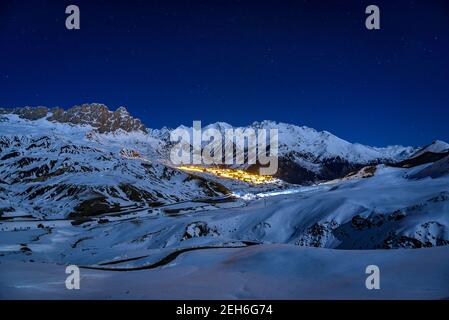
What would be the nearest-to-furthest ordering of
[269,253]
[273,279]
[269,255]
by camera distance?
[273,279] < [269,255] < [269,253]

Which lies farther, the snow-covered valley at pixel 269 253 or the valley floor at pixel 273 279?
the snow-covered valley at pixel 269 253

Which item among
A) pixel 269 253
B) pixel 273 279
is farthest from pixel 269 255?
pixel 273 279

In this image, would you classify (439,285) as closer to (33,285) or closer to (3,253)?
(33,285)

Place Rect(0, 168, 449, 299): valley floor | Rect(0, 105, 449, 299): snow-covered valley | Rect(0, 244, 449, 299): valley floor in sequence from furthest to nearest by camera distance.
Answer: Rect(0, 105, 449, 299): snow-covered valley
Rect(0, 168, 449, 299): valley floor
Rect(0, 244, 449, 299): valley floor

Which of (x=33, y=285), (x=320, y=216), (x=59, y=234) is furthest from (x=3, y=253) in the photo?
(x=33, y=285)

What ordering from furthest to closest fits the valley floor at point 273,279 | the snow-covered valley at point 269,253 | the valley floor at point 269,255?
the snow-covered valley at point 269,253
the valley floor at point 269,255
the valley floor at point 273,279

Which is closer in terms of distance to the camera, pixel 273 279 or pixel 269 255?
pixel 273 279

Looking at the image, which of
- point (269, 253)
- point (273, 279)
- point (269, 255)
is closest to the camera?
point (273, 279)

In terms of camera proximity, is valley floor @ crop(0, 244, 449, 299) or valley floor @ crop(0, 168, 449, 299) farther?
valley floor @ crop(0, 168, 449, 299)

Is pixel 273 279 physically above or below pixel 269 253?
above

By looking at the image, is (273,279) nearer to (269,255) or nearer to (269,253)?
(269,255)

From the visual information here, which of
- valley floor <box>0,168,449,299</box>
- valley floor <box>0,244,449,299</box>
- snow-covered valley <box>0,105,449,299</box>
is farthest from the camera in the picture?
snow-covered valley <box>0,105,449,299</box>
